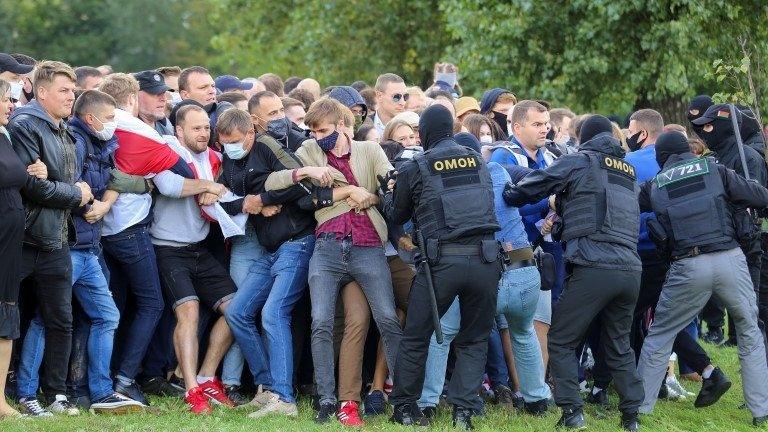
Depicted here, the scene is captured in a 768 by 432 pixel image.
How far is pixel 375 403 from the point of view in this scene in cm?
884

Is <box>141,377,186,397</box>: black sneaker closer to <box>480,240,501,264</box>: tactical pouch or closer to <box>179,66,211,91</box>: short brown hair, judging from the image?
<box>179,66,211,91</box>: short brown hair

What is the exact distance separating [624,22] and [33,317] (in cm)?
1274

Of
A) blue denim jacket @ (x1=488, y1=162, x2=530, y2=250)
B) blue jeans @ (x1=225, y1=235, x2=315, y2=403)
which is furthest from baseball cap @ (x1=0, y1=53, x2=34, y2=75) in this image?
blue denim jacket @ (x1=488, y1=162, x2=530, y2=250)

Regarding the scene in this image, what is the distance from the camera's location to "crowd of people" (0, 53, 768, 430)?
8164 mm

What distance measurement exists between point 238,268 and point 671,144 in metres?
3.46

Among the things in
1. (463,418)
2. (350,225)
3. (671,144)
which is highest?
(671,144)

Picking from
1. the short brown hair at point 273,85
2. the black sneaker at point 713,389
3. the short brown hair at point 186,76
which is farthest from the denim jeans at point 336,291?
the short brown hair at point 273,85

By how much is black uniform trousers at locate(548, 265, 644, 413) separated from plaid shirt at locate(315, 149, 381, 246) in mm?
1438

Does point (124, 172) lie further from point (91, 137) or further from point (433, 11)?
point (433, 11)

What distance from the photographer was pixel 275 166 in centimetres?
882

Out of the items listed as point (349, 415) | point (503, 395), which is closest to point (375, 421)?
point (349, 415)

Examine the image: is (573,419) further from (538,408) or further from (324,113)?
(324,113)

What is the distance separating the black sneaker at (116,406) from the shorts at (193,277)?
83 centimetres

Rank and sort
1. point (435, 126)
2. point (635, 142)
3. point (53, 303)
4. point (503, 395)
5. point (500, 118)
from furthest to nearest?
point (500, 118) → point (635, 142) → point (503, 395) → point (435, 126) → point (53, 303)
